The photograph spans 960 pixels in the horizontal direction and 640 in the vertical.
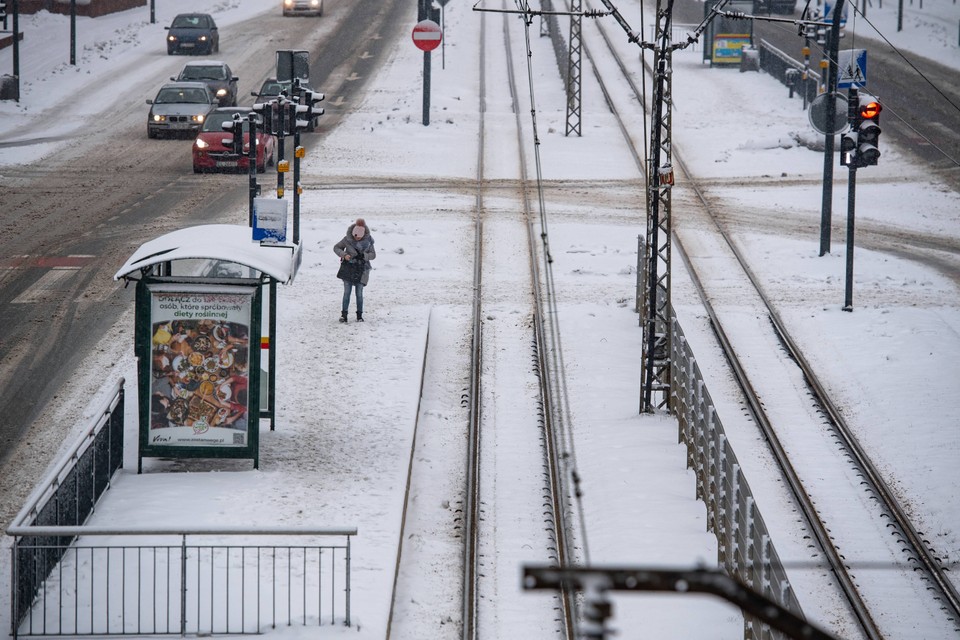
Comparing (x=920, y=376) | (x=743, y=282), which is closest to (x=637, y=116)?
(x=743, y=282)

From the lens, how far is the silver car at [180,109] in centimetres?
3697

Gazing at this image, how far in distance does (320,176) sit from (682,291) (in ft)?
40.4

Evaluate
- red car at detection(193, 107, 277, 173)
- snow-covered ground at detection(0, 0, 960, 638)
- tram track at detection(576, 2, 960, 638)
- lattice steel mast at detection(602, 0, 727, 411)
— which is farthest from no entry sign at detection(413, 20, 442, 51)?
lattice steel mast at detection(602, 0, 727, 411)

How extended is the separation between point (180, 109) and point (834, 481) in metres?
26.5

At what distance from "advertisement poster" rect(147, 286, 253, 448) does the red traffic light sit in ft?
38.1

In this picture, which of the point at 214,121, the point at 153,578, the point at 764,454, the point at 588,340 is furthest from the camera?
the point at 214,121

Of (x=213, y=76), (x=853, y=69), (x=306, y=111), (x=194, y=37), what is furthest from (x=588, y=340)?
(x=194, y=37)

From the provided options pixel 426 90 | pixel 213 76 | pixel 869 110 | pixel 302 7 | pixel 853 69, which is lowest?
pixel 426 90

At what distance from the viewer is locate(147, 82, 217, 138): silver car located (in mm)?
36969

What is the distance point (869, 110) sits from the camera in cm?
2123

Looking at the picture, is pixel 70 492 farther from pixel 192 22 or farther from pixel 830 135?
pixel 192 22

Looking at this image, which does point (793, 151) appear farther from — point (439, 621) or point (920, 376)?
point (439, 621)

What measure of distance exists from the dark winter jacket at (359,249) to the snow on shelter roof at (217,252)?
5.15 metres

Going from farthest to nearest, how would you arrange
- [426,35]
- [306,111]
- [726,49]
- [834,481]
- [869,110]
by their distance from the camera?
[726,49]
[426,35]
[306,111]
[869,110]
[834,481]
